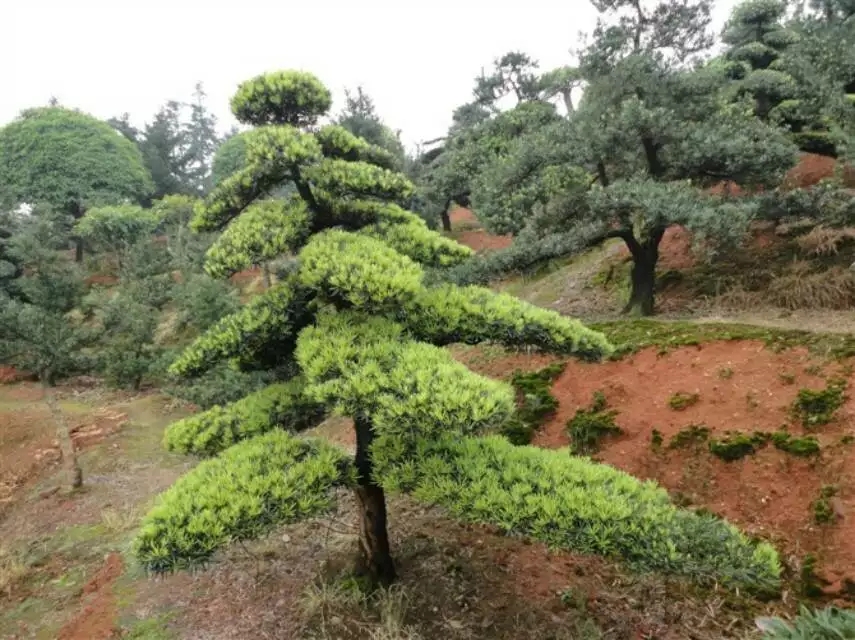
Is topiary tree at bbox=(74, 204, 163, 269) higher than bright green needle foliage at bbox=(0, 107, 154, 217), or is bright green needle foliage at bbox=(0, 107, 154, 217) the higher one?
bright green needle foliage at bbox=(0, 107, 154, 217)

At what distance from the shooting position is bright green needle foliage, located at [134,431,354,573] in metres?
3.66

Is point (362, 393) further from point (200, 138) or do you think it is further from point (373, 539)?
point (200, 138)

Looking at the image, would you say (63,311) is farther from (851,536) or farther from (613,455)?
(851,536)

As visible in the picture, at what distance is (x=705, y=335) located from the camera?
8.46 meters

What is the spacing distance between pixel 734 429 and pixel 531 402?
10.1ft

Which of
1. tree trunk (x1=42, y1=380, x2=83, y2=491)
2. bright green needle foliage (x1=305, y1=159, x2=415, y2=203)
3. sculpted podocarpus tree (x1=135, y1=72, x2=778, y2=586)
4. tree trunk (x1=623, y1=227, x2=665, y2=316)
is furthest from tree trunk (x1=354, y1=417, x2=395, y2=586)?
tree trunk (x1=42, y1=380, x2=83, y2=491)

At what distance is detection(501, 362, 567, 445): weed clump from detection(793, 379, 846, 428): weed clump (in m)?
3.29

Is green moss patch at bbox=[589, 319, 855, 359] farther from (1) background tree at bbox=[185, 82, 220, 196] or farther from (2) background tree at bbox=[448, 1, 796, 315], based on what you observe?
(1) background tree at bbox=[185, 82, 220, 196]

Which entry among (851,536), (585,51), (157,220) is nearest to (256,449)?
(851,536)

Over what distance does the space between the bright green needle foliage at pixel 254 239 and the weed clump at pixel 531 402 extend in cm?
455

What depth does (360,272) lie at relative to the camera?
162 inches

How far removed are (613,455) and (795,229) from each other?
368 inches

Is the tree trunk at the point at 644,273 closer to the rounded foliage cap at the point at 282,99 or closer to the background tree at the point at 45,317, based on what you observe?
the rounded foliage cap at the point at 282,99

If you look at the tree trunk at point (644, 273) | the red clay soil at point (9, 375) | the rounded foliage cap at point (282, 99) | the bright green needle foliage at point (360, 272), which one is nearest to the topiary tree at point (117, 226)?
the red clay soil at point (9, 375)
